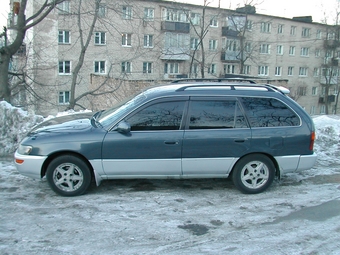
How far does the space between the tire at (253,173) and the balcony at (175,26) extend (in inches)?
1401

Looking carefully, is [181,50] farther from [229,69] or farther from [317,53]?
[317,53]

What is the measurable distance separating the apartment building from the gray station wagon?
10730 millimetres

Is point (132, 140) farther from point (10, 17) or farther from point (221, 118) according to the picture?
point (10, 17)

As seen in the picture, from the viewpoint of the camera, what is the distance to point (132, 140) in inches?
216

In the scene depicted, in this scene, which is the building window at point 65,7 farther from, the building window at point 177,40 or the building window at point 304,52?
the building window at point 304,52

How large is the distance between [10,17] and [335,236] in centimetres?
1525

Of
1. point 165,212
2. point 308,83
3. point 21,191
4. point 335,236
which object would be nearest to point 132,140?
point 165,212

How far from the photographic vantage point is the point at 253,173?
5.84 metres

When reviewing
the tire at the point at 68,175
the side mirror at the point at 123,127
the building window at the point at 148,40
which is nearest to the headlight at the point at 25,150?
the tire at the point at 68,175

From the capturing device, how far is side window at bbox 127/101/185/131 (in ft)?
18.3

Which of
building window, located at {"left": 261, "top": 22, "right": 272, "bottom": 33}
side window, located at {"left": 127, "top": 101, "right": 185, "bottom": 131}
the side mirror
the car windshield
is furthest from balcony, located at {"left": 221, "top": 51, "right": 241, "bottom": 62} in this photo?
the side mirror

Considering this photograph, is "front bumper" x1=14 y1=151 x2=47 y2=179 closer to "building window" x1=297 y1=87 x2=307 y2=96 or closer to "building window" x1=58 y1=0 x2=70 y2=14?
"building window" x1=58 y1=0 x2=70 y2=14

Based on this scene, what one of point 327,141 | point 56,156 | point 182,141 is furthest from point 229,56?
point 56,156

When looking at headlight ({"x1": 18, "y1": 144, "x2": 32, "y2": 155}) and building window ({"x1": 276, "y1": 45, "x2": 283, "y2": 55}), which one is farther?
building window ({"x1": 276, "y1": 45, "x2": 283, "y2": 55})
